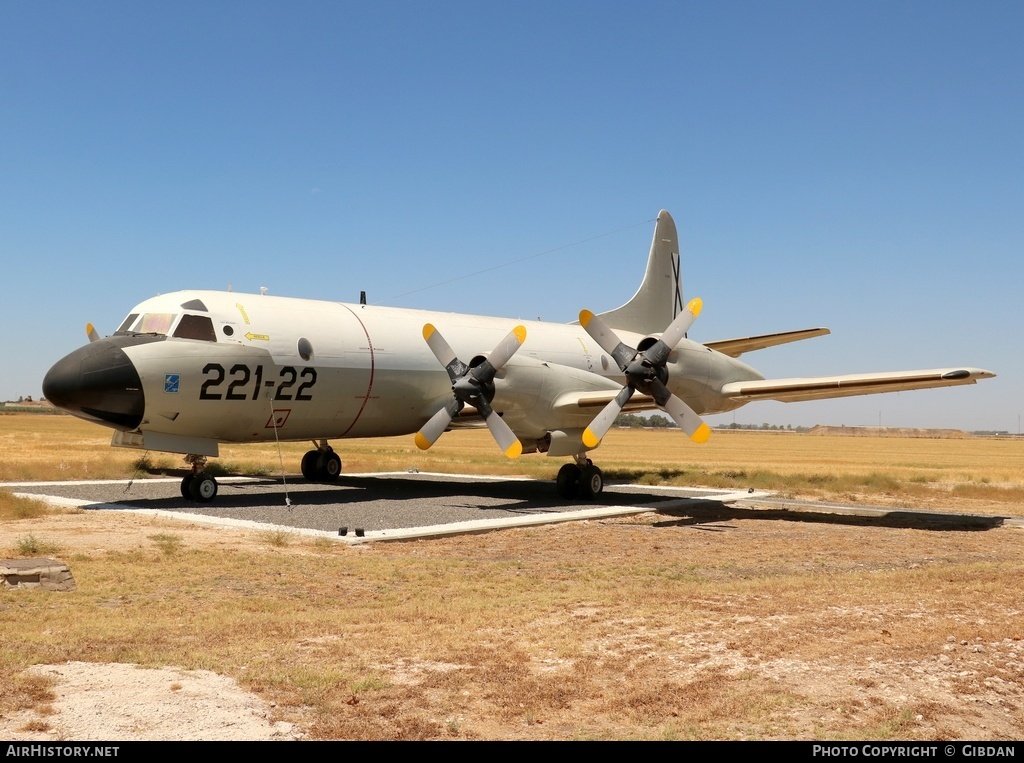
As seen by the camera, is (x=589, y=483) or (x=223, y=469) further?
(x=223, y=469)

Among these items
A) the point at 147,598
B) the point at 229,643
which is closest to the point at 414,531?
the point at 147,598

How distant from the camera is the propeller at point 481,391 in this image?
20.0m

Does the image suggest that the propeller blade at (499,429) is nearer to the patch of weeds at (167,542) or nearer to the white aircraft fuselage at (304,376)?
the white aircraft fuselage at (304,376)

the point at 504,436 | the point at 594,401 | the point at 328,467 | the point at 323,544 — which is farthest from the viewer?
the point at 328,467

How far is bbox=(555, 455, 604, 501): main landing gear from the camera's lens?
22688 mm

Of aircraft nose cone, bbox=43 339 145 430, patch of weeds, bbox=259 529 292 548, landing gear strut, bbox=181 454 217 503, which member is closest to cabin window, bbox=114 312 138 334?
aircraft nose cone, bbox=43 339 145 430

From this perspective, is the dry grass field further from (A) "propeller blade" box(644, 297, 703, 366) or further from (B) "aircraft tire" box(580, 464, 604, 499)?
(B) "aircraft tire" box(580, 464, 604, 499)

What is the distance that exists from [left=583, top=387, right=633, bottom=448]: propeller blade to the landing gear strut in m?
8.33

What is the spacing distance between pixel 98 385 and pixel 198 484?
137 inches

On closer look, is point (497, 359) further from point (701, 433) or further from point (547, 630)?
point (547, 630)

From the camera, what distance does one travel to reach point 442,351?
→ 20859 mm

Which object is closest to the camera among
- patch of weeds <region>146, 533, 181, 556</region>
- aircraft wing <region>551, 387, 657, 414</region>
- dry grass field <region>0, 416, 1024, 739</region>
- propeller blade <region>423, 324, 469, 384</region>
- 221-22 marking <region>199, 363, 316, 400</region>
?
dry grass field <region>0, 416, 1024, 739</region>

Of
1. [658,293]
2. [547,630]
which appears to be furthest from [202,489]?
[658,293]

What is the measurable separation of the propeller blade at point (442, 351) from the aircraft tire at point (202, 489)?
5.71 m
